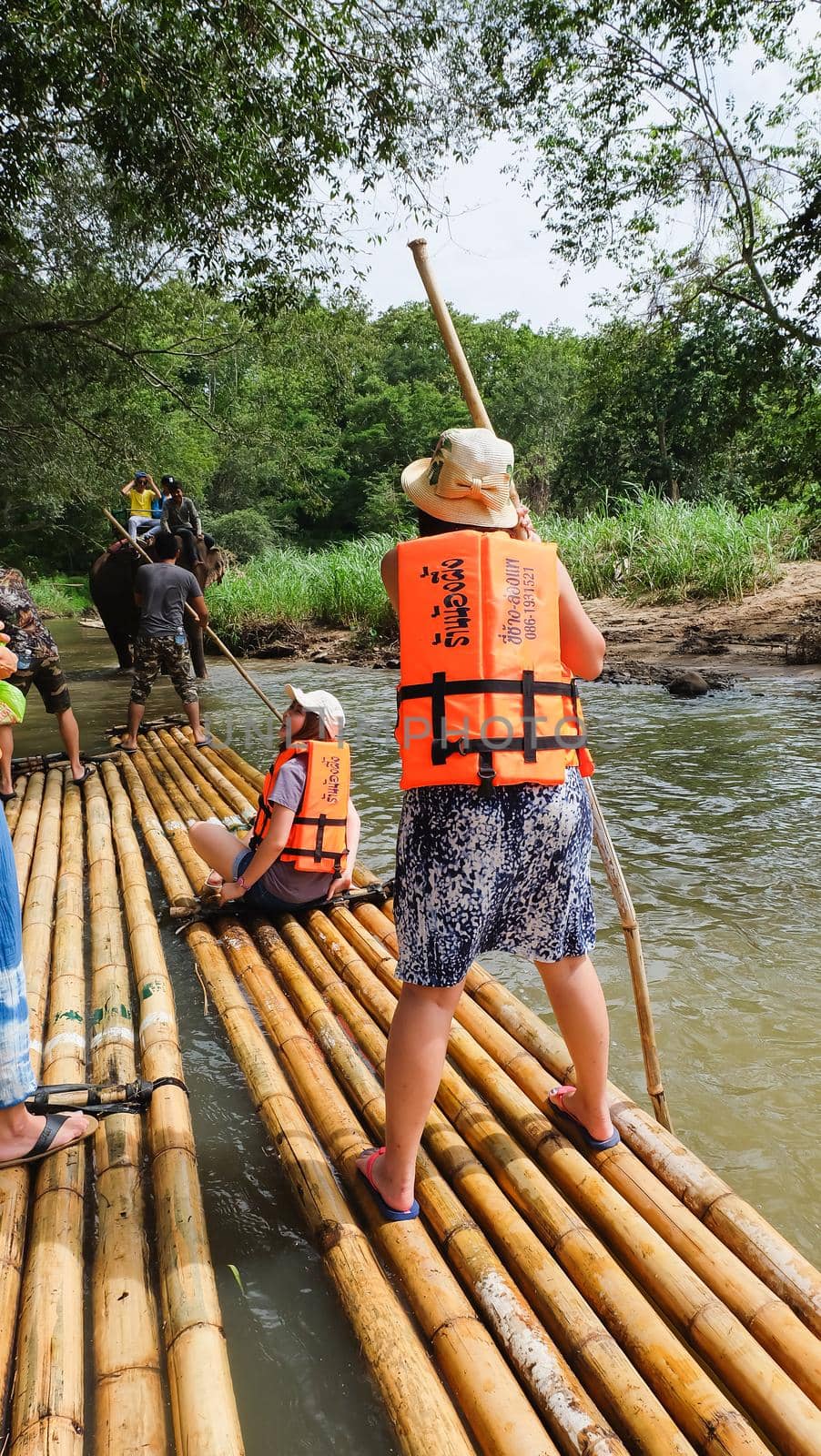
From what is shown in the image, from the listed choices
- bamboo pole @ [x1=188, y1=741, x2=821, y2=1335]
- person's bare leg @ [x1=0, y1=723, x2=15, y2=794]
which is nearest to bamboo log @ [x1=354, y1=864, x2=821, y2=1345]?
bamboo pole @ [x1=188, y1=741, x2=821, y2=1335]

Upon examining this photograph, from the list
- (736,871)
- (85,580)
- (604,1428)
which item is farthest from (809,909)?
(85,580)

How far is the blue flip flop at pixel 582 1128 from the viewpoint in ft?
6.38

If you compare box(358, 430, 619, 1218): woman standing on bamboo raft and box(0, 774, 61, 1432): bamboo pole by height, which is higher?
box(358, 430, 619, 1218): woman standing on bamboo raft

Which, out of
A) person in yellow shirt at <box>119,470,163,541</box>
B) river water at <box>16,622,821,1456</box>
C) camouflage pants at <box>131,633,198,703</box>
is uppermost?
person in yellow shirt at <box>119,470,163,541</box>

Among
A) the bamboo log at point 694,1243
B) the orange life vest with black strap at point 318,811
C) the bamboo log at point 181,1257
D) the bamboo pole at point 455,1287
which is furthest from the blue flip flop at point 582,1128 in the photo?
the orange life vest with black strap at point 318,811

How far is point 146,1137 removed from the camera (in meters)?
2.07

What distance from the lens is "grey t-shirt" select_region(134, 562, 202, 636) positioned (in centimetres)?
673

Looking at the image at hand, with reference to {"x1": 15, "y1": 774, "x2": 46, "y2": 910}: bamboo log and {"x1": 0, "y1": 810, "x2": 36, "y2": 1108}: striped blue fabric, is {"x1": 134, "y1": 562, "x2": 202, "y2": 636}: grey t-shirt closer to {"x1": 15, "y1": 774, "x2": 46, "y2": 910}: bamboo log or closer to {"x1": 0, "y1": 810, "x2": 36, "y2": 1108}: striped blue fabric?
{"x1": 15, "y1": 774, "x2": 46, "y2": 910}: bamboo log

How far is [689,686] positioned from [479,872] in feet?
24.9

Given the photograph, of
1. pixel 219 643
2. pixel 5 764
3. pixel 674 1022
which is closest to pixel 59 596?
Result: pixel 219 643

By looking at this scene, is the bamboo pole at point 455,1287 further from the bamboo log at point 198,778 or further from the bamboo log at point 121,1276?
the bamboo log at point 198,778

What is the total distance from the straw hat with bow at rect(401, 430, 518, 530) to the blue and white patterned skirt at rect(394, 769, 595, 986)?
559mm

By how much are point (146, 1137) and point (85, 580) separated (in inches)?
1589

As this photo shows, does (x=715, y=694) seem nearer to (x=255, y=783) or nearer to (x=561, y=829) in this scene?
(x=255, y=783)
